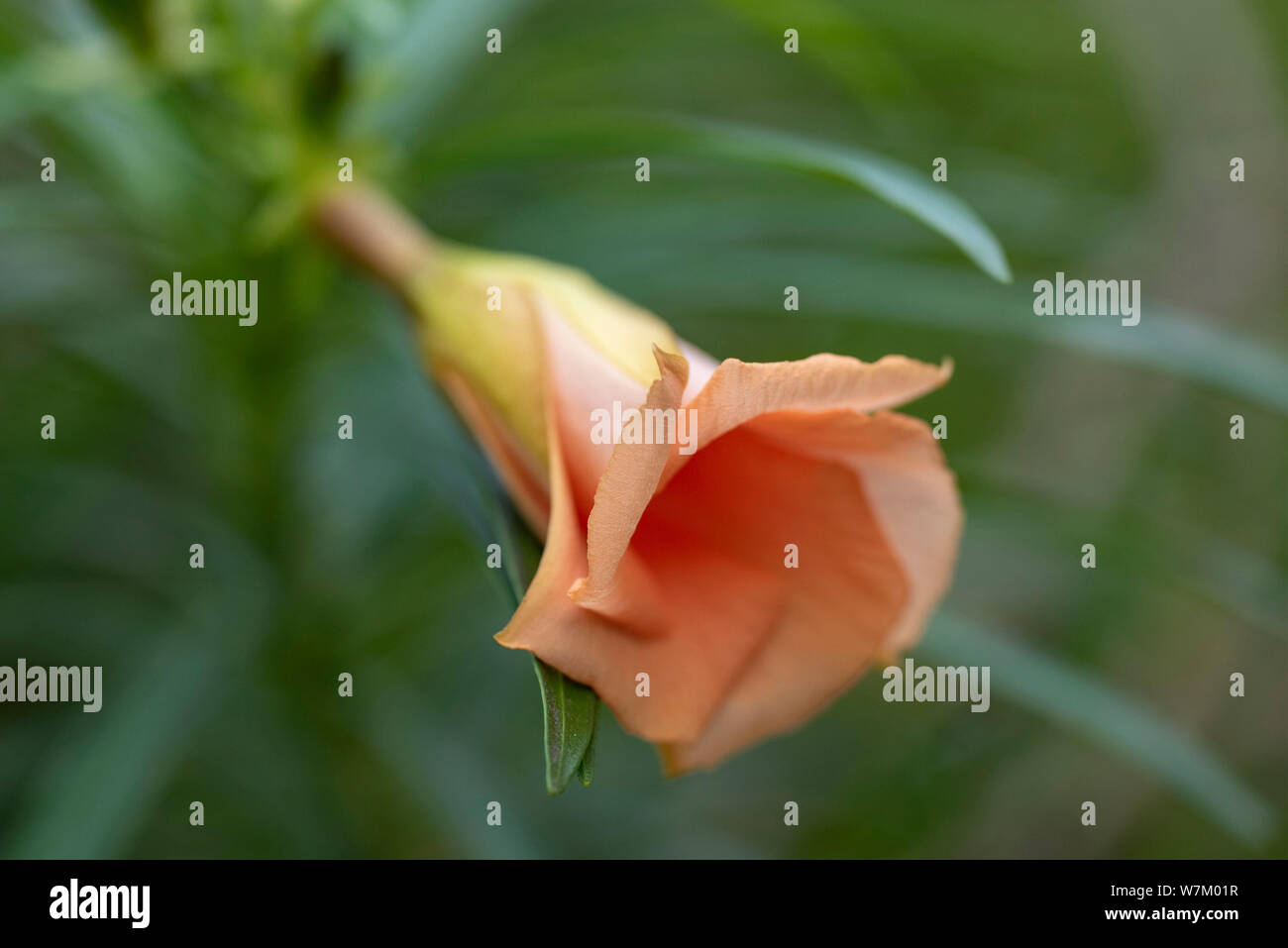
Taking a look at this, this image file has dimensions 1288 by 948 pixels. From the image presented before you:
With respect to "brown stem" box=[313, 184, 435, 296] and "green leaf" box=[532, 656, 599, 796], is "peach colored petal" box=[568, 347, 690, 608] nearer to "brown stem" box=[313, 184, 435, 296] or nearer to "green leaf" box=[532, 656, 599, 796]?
"green leaf" box=[532, 656, 599, 796]

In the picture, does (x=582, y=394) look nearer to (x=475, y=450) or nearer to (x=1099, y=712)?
(x=475, y=450)

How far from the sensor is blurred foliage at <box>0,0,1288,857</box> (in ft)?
2.18

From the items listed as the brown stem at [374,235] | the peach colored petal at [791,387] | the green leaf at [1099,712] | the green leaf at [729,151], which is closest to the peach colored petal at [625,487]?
the peach colored petal at [791,387]

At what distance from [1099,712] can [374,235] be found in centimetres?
55

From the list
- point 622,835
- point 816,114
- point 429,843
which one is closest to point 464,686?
point 429,843

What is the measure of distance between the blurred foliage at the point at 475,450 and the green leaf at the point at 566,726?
7 cm

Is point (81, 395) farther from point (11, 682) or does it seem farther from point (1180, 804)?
point (1180, 804)

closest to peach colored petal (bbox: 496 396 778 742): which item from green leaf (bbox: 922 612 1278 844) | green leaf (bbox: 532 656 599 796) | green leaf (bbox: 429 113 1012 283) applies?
green leaf (bbox: 532 656 599 796)

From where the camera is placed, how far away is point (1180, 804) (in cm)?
132

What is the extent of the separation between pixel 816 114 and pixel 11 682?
1130mm

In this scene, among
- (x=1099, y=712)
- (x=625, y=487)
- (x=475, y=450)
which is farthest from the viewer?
(x=1099, y=712)

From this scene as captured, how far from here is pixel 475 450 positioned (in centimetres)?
48

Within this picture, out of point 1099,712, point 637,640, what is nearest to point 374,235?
point 637,640

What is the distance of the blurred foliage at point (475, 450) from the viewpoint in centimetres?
66
